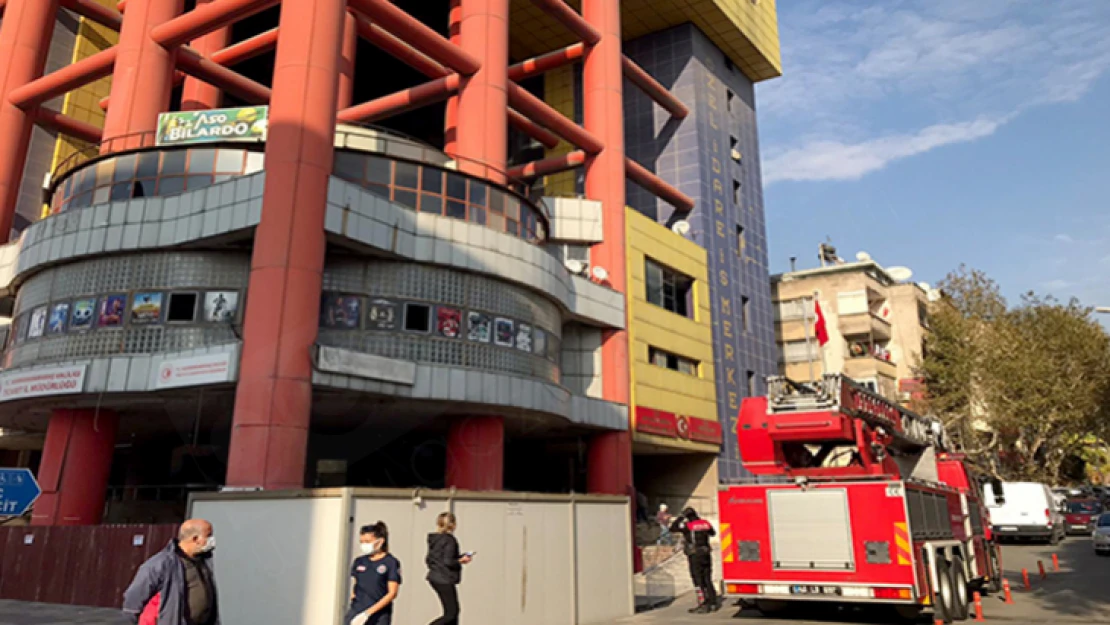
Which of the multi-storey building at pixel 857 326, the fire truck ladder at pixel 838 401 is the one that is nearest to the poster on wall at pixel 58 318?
the fire truck ladder at pixel 838 401

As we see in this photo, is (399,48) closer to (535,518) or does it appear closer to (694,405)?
(694,405)

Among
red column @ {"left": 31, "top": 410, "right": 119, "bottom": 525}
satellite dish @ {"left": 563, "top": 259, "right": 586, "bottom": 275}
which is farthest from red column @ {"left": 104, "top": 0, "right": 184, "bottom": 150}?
satellite dish @ {"left": 563, "top": 259, "right": 586, "bottom": 275}

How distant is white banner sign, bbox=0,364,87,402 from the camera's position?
20281 mm

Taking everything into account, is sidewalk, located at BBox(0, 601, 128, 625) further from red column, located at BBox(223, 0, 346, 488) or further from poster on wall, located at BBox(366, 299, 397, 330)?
poster on wall, located at BBox(366, 299, 397, 330)

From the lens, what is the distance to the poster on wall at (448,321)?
22.6m

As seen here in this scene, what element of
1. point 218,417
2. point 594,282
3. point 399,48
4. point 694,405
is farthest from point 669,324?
point 218,417

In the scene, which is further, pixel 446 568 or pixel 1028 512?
pixel 1028 512

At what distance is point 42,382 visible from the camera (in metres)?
20.8

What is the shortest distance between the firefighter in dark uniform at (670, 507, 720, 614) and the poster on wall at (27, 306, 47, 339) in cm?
1793

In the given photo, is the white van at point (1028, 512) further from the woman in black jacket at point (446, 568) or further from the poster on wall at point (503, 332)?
the woman in black jacket at point (446, 568)

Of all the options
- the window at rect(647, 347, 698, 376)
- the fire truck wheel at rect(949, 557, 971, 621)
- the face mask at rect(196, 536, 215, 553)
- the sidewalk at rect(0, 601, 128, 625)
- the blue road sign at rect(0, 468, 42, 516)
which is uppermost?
the window at rect(647, 347, 698, 376)

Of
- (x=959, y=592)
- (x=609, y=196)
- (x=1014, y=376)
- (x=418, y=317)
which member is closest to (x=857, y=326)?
(x=1014, y=376)

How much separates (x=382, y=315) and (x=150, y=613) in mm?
16602

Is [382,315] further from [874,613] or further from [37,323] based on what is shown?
[874,613]
